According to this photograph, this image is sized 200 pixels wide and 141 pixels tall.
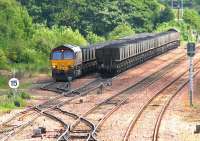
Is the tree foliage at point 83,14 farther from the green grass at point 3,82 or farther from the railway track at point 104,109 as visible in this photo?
the railway track at point 104,109

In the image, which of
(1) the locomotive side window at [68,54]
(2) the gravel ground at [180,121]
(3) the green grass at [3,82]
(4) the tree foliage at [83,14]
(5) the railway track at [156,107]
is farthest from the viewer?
(4) the tree foliage at [83,14]

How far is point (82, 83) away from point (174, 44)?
38.0 m

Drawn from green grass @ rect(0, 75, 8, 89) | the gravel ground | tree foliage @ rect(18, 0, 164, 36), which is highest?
tree foliage @ rect(18, 0, 164, 36)

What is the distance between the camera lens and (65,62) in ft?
133

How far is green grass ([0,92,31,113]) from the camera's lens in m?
28.4

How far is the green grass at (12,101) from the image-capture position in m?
28.4

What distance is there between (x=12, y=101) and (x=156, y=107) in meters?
7.46

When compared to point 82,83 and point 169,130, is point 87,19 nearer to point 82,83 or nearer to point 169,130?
point 82,83

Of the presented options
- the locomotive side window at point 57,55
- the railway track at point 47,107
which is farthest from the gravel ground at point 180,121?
the locomotive side window at point 57,55

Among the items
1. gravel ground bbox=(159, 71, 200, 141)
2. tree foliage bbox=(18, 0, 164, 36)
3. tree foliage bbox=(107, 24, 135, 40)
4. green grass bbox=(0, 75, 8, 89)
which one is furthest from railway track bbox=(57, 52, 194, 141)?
tree foliage bbox=(107, 24, 135, 40)

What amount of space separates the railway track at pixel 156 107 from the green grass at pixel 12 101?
6.24 meters

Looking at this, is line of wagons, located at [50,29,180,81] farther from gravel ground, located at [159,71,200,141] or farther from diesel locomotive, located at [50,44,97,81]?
gravel ground, located at [159,71,200,141]

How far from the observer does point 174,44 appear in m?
75.7

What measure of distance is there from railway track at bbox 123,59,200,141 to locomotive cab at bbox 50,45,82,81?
22.3 feet
